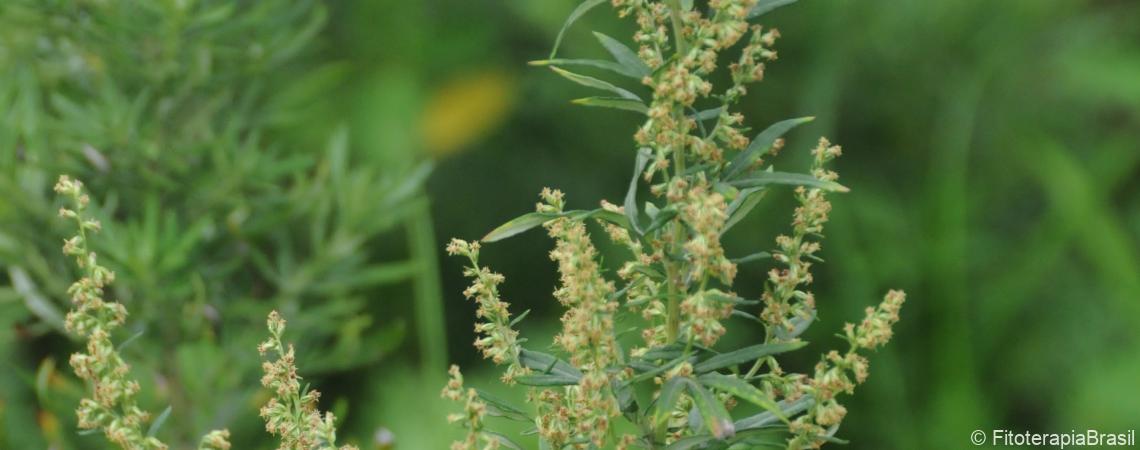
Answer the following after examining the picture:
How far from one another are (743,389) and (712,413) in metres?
0.02

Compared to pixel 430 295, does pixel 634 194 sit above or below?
below

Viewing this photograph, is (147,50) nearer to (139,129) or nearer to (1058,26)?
(139,129)

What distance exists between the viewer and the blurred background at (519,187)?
1398 mm

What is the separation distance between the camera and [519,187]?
3006 mm

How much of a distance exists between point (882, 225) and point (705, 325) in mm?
2120

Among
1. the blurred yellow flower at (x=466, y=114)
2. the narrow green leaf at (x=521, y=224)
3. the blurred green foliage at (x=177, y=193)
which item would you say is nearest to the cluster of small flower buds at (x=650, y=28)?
the narrow green leaf at (x=521, y=224)

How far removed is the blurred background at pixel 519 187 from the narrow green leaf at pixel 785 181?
2.30 feet

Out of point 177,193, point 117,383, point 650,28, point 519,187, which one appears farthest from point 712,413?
point 519,187

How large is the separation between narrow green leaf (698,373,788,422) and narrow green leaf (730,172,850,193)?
4.4 inches

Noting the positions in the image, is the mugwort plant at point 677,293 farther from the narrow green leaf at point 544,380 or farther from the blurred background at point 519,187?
the blurred background at point 519,187

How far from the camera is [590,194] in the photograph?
2.91m

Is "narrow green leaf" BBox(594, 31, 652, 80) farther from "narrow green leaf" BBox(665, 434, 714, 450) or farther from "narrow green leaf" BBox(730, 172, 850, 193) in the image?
"narrow green leaf" BBox(665, 434, 714, 450)

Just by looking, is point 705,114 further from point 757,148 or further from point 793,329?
point 793,329

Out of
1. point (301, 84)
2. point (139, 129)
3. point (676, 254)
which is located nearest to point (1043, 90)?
point (301, 84)
